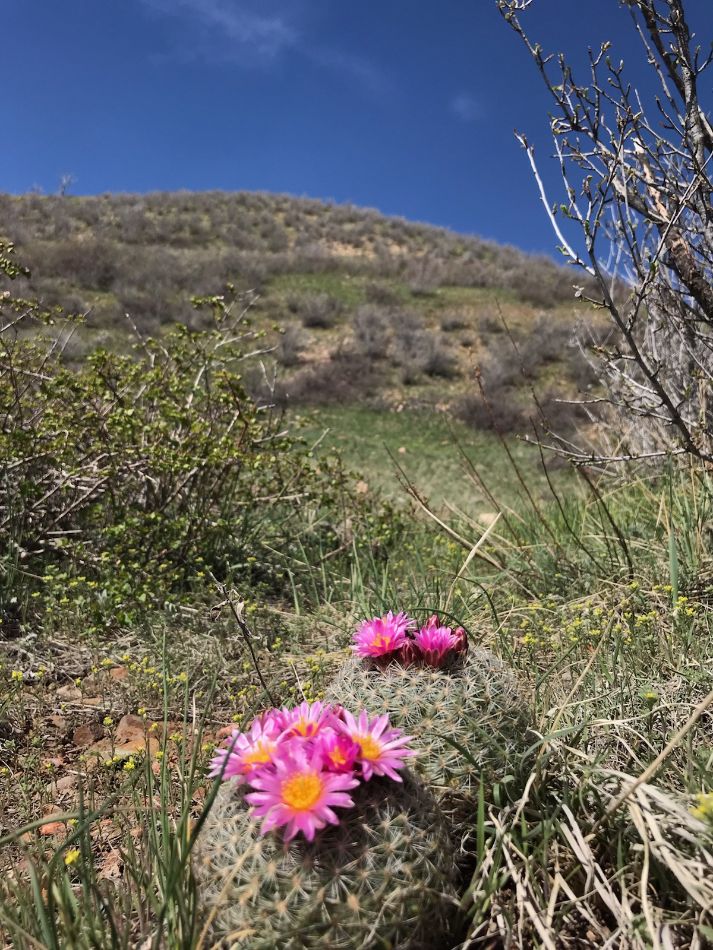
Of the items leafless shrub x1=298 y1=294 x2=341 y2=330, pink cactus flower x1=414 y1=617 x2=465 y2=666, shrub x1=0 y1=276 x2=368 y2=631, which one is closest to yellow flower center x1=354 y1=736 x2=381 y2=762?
pink cactus flower x1=414 y1=617 x2=465 y2=666

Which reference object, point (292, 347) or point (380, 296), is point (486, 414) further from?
point (380, 296)

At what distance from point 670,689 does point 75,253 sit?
19.3 metres

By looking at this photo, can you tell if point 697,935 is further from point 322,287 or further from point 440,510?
point 322,287

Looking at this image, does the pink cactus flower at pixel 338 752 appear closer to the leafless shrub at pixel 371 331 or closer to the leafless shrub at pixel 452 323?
the leafless shrub at pixel 371 331

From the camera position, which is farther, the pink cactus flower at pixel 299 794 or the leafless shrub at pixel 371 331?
the leafless shrub at pixel 371 331

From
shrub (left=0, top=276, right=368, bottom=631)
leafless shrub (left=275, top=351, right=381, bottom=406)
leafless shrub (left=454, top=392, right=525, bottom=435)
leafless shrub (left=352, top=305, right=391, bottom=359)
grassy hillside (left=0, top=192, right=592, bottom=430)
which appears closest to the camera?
shrub (left=0, top=276, right=368, bottom=631)

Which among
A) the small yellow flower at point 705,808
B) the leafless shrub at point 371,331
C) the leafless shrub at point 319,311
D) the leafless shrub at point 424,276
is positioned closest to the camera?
the small yellow flower at point 705,808

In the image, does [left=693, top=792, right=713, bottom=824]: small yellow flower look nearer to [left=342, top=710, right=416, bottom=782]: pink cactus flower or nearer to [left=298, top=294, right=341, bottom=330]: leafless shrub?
[left=342, top=710, right=416, bottom=782]: pink cactus flower

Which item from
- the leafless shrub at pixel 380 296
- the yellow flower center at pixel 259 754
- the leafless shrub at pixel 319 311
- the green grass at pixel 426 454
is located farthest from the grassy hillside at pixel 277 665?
the leafless shrub at pixel 380 296

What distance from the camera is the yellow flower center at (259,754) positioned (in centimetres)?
139

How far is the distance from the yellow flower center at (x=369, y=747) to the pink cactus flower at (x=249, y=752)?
0.17m

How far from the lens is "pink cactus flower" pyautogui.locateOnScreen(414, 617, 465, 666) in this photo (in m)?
1.84

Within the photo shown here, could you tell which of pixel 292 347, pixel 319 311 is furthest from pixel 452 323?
pixel 292 347

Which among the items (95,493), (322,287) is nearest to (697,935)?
(95,493)
